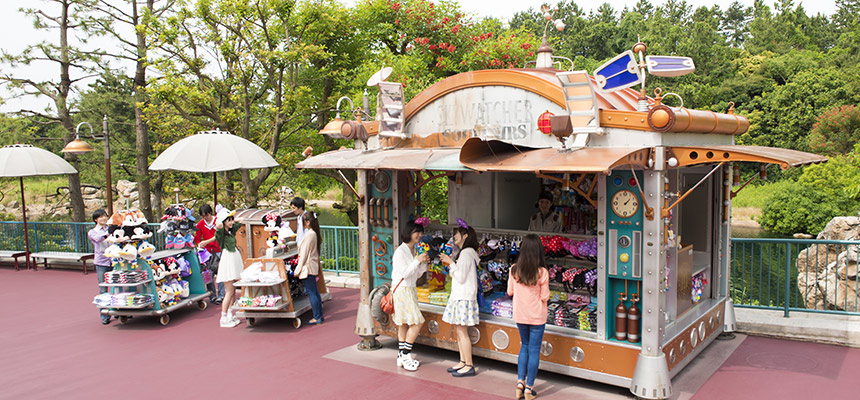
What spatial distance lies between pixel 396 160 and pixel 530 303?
2.32 metres

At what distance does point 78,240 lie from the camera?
14867 millimetres

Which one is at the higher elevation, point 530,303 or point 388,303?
point 530,303

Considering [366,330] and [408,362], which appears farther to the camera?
[366,330]

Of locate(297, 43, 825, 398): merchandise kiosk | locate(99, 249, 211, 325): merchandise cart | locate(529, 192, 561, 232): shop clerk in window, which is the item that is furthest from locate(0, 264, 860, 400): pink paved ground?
locate(529, 192, 561, 232): shop clerk in window

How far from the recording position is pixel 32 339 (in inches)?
336

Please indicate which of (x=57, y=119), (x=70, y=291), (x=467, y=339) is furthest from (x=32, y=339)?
(x=57, y=119)

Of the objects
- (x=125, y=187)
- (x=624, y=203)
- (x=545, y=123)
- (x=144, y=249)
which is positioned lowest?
(x=144, y=249)

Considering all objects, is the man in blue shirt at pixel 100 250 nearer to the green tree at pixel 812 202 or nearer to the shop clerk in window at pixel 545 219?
the shop clerk in window at pixel 545 219

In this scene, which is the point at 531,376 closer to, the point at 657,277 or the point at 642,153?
the point at 657,277

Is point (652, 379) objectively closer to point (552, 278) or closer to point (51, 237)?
point (552, 278)

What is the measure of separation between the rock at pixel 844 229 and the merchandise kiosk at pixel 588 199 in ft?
29.5

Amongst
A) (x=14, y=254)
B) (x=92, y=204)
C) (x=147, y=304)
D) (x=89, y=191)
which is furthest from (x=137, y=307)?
(x=92, y=204)

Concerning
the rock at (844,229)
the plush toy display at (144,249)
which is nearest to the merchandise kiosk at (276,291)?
the plush toy display at (144,249)

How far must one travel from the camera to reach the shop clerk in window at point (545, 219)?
8.24 meters
